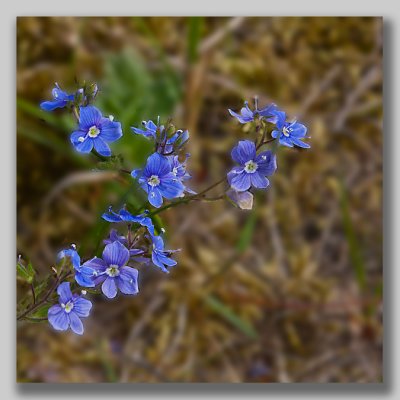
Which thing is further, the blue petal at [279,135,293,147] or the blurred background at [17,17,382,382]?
the blurred background at [17,17,382,382]

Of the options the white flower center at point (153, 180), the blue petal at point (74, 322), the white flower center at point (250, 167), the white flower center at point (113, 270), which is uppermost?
the white flower center at point (250, 167)

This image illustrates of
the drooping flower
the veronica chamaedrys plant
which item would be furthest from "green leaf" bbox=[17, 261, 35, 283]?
the drooping flower

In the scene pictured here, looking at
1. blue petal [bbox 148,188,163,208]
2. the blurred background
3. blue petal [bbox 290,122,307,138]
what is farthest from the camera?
the blurred background

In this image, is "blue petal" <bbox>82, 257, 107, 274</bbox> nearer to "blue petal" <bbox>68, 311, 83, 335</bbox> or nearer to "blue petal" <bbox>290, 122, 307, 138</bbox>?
"blue petal" <bbox>68, 311, 83, 335</bbox>

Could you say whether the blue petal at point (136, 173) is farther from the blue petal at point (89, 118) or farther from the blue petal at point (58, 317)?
the blue petal at point (58, 317)

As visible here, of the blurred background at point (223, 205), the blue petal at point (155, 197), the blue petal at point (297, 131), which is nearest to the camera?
the blue petal at point (155, 197)

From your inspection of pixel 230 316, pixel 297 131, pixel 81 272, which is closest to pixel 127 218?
pixel 81 272

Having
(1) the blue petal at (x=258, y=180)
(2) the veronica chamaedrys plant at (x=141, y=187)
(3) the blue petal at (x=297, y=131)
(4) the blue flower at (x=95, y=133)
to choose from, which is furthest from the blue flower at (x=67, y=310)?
(3) the blue petal at (x=297, y=131)
